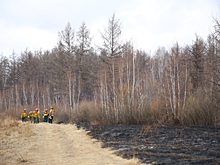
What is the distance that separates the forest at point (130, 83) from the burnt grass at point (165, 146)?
3.69 meters

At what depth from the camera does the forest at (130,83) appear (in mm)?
16578

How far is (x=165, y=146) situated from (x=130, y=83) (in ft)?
42.7

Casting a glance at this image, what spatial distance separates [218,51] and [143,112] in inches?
251

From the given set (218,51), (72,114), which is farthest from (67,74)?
(218,51)

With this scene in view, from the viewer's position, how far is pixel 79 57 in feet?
Answer: 117

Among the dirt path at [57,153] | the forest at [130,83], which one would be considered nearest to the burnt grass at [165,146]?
the dirt path at [57,153]

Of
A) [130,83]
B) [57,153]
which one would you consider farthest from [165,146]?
[130,83]

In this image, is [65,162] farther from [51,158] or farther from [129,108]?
[129,108]

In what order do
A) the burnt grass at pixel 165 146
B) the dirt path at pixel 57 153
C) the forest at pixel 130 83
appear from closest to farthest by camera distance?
the burnt grass at pixel 165 146, the dirt path at pixel 57 153, the forest at pixel 130 83

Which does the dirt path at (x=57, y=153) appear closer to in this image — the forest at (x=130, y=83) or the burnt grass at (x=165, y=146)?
the burnt grass at (x=165, y=146)

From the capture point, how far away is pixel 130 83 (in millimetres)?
23078

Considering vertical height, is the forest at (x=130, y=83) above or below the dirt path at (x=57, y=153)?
above

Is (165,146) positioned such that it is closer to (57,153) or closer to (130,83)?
(57,153)

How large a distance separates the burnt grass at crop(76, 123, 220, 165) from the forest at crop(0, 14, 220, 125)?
3.69 metres
